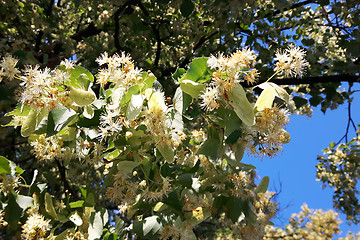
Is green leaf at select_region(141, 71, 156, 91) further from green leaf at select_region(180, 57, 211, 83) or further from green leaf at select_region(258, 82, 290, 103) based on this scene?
green leaf at select_region(258, 82, 290, 103)

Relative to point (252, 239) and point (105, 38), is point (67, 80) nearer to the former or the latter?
point (252, 239)

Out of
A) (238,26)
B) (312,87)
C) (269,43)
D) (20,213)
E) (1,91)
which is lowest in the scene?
(20,213)

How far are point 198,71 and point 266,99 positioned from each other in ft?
0.88

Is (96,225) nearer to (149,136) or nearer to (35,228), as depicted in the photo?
(35,228)

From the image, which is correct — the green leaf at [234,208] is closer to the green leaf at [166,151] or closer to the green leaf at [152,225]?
the green leaf at [152,225]

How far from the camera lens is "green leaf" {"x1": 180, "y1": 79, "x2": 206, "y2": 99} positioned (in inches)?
43.4

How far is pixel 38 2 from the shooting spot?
4527 mm

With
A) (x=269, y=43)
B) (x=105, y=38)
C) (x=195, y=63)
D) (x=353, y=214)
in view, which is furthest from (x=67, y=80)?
(x=353, y=214)

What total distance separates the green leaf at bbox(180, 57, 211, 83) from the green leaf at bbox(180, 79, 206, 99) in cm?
6

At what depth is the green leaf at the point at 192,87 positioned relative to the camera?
1.10 metres

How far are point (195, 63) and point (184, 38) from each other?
12.0ft

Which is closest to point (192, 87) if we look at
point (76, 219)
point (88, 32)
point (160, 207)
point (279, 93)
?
point (279, 93)

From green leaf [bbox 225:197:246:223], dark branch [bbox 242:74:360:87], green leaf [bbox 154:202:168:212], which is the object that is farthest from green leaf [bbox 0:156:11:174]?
dark branch [bbox 242:74:360:87]

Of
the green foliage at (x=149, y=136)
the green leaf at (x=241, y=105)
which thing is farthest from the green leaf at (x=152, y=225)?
the green leaf at (x=241, y=105)
